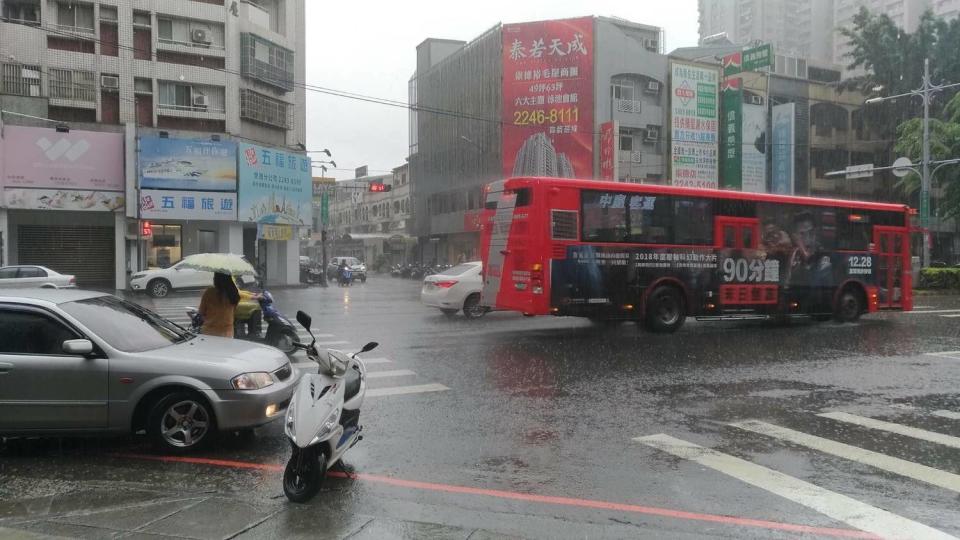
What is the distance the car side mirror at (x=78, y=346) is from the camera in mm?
5793

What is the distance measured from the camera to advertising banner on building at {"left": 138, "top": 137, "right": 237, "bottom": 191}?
3073 centimetres

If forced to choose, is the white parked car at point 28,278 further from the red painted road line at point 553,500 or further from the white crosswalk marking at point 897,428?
the white crosswalk marking at point 897,428

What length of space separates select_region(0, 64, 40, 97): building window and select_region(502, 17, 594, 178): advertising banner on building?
2366 cm

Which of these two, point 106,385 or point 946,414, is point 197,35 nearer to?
point 106,385

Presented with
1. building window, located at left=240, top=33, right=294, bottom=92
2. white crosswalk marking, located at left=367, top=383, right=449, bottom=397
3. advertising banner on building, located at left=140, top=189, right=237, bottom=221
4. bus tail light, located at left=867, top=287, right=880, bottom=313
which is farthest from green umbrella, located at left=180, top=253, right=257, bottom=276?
building window, located at left=240, top=33, right=294, bottom=92

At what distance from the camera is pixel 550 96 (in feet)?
137

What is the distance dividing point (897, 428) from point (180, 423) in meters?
6.71

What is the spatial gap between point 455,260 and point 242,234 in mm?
21481

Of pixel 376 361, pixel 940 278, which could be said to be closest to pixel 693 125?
pixel 940 278

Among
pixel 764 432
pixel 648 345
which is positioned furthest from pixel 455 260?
pixel 764 432

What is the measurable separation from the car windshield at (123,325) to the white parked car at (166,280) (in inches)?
804

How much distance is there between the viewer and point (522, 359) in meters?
11.3

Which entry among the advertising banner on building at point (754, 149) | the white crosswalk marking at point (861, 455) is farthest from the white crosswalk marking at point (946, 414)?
the advertising banner on building at point (754, 149)

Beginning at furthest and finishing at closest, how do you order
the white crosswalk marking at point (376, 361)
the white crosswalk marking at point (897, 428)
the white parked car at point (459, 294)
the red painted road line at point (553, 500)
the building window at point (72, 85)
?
the building window at point (72, 85) → the white parked car at point (459, 294) → the white crosswalk marking at point (376, 361) → the white crosswalk marking at point (897, 428) → the red painted road line at point (553, 500)
